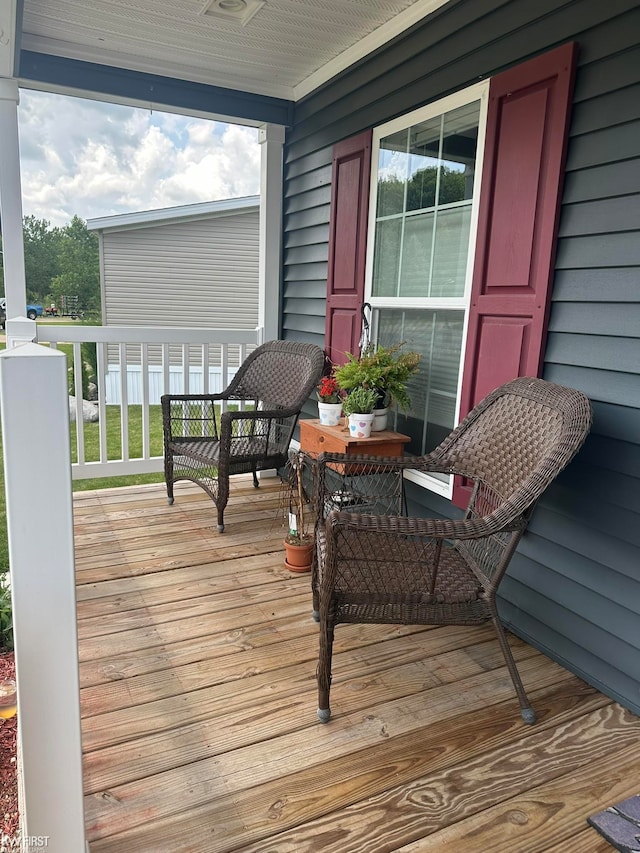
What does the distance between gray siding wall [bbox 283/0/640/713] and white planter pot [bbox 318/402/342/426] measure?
1128mm

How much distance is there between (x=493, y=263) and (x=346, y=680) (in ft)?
5.42

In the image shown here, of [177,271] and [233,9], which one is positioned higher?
[233,9]

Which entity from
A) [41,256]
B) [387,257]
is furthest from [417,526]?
[41,256]

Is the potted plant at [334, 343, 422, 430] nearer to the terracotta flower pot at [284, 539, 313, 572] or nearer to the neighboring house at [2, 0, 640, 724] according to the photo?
the neighboring house at [2, 0, 640, 724]

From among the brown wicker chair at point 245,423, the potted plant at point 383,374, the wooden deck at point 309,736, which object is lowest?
the wooden deck at point 309,736

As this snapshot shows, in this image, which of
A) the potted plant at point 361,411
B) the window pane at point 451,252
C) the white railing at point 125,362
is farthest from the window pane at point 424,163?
the white railing at point 125,362

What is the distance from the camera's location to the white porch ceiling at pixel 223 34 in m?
2.84

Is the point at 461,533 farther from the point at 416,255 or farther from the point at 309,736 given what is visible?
the point at 416,255

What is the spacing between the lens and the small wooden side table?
2729mm

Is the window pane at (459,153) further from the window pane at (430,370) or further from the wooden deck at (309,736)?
the wooden deck at (309,736)

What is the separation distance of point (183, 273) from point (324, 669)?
8524 mm

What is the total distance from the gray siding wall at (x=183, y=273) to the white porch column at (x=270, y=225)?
5.47 metres

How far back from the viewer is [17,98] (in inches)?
130

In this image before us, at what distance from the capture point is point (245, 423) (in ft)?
13.2
